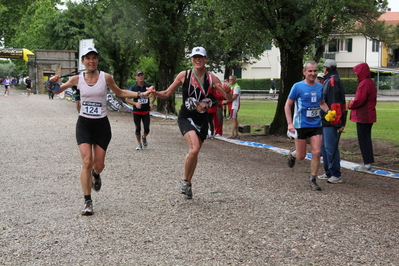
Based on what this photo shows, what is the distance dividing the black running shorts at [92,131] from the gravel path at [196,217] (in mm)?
828

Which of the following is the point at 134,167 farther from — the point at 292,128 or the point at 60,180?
the point at 292,128

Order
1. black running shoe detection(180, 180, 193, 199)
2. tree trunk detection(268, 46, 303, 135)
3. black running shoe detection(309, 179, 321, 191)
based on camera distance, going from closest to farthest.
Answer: black running shoe detection(180, 180, 193, 199)
black running shoe detection(309, 179, 321, 191)
tree trunk detection(268, 46, 303, 135)

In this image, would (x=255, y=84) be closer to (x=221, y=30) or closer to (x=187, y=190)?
(x=221, y=30)

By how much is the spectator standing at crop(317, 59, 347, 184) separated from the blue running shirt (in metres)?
0.58

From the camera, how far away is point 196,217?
634 centimetres

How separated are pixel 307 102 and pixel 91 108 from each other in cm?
331

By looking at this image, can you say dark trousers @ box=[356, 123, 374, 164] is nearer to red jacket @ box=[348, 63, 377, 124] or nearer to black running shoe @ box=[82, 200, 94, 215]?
red jacket @ box=[348, 63, 377, 124]

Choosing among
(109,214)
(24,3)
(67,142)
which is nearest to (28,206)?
(109,214)

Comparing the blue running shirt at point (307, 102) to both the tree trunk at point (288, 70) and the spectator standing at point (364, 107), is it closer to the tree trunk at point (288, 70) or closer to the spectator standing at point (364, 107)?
the spectator standing at point (364, 107)

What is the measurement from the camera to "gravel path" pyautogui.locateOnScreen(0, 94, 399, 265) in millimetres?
4988

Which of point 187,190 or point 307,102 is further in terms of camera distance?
point 307,102

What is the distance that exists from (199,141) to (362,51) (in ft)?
212

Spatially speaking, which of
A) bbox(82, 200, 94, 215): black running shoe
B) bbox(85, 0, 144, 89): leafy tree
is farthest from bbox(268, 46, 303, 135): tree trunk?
bbox(85, 0, 144, 89): leafy tree

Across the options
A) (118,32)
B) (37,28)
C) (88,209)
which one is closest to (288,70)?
(88,209)
